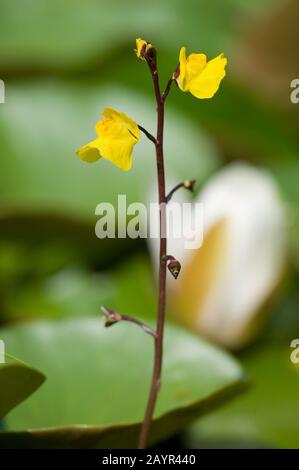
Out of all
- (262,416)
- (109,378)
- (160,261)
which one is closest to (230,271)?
(262,416)

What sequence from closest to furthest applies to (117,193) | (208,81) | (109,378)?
(208,81) < (109,378) < (117,193)

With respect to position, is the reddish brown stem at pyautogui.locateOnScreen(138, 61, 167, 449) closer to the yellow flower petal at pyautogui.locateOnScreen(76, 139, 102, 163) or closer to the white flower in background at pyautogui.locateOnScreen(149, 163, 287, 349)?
the yellow flower petal at pyautogui.locateOnScreen(76, 139, 102, 163)

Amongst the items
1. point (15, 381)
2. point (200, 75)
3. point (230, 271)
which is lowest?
point (15, 381)

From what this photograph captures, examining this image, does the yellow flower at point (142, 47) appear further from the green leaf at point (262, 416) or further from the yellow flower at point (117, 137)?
the green leaf at point (262, 416)

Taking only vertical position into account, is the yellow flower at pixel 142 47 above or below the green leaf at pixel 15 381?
above

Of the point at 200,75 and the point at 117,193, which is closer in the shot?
the point at 200,75

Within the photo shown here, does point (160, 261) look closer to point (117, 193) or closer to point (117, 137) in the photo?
point (117, 137)

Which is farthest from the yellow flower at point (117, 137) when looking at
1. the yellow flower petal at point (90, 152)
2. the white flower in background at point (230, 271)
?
the white flower in background at point (230, 271)

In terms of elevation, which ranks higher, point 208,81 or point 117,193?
point 117,193
